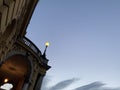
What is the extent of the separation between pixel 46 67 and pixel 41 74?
4.15 ft

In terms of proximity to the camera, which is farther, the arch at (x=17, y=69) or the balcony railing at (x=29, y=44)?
the arch at (x=17, y=69)

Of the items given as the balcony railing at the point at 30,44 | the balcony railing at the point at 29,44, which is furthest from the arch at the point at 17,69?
the balcony railing at the point at 30,44

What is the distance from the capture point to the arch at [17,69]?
108 ft

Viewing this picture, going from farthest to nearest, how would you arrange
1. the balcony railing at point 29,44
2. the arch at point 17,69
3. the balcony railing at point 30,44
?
the arch at point 17,69 < the balcony railing at point 30,44 < the balcony railing at point 29,44

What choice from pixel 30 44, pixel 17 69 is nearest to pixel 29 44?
pixel 30 44

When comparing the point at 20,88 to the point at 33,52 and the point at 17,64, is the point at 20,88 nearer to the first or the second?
the point at 17,64

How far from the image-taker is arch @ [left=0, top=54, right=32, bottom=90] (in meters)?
32.9

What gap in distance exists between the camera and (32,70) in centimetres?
3322

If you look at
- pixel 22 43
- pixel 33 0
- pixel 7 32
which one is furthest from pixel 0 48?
pixel 22 43

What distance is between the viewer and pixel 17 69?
36531 millimetres

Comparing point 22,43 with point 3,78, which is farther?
point 3,78

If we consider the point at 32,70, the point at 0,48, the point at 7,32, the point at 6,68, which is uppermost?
the point at 6,68

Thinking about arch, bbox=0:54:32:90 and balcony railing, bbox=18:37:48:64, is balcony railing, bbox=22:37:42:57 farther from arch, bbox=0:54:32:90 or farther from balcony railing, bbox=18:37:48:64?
arch, bbox=0:54:32:90

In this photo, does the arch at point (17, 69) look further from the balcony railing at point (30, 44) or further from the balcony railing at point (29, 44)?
the balcony railing at point (30, 44)
